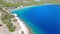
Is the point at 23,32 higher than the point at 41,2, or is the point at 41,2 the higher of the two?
the point at 41,2

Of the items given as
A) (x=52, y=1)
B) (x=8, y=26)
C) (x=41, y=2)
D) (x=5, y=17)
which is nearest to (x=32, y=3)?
(x=41, y=2)

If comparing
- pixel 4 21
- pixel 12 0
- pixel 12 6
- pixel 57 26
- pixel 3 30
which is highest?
pixel 12 0

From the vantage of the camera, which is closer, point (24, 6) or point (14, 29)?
point (14, 29)

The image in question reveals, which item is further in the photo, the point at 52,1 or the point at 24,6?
the point at 52,1

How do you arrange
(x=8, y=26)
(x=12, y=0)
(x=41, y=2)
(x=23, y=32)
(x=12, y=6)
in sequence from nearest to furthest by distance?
(x=23, y=32), (x=8, y=26), (x=12, y=6), (x=12, y=0), (x=41, y=2)

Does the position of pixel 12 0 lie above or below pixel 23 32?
above

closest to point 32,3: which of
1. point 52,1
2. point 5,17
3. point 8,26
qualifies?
point 52,1

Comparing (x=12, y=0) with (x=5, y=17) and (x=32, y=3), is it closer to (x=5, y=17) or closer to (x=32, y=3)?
(x=32, y=3)

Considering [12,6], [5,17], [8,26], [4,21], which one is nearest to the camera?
[8,26]

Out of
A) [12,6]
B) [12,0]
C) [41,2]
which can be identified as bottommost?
[12,6]

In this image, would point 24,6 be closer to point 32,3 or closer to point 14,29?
point 32,3
